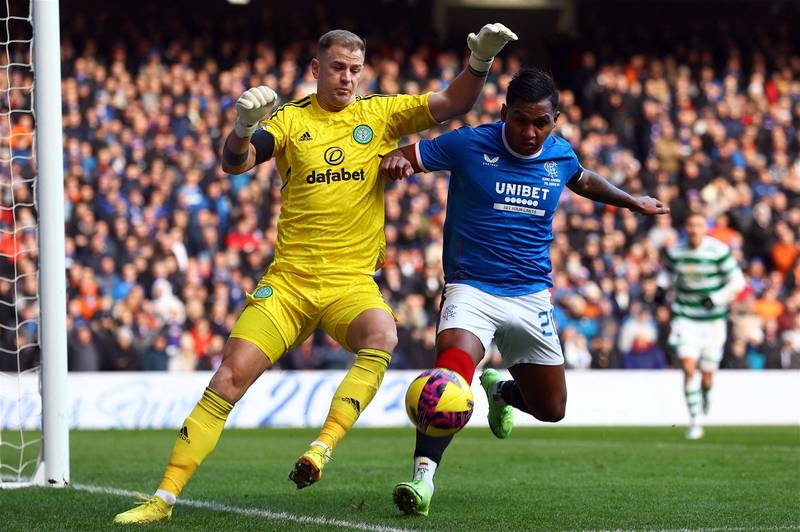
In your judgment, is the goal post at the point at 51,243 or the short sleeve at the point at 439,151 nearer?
the short sleeve at the point at 439,151

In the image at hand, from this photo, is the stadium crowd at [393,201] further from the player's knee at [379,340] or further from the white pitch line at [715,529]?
the white pitch line at [715,529]

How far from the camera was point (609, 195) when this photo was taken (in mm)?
7641

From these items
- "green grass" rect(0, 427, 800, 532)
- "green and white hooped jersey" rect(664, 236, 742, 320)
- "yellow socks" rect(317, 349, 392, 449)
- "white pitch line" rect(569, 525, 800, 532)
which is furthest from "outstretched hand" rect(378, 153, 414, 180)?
"green and white hooped jersey" rect(664, 236, 742, 320)

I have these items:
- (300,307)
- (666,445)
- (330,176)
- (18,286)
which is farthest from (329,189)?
(18,286)

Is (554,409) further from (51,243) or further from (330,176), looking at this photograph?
(51,243)

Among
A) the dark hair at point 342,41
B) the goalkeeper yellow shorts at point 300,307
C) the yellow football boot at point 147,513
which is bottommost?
the yellow football boot at point 147,513

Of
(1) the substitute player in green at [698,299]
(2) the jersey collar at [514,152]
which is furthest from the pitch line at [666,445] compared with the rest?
(2) the jersey collar at [514,152]

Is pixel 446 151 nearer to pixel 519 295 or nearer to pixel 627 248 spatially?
pixel 519 295

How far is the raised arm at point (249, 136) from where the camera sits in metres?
6.67

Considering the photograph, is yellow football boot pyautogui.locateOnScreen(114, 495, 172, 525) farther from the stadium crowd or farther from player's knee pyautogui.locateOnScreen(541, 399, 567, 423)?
the stadium crowd

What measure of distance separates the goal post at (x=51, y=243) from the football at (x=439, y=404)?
123 inches

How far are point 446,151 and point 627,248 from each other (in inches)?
627

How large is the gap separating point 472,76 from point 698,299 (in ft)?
28.6

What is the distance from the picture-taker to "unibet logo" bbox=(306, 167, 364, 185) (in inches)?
280
